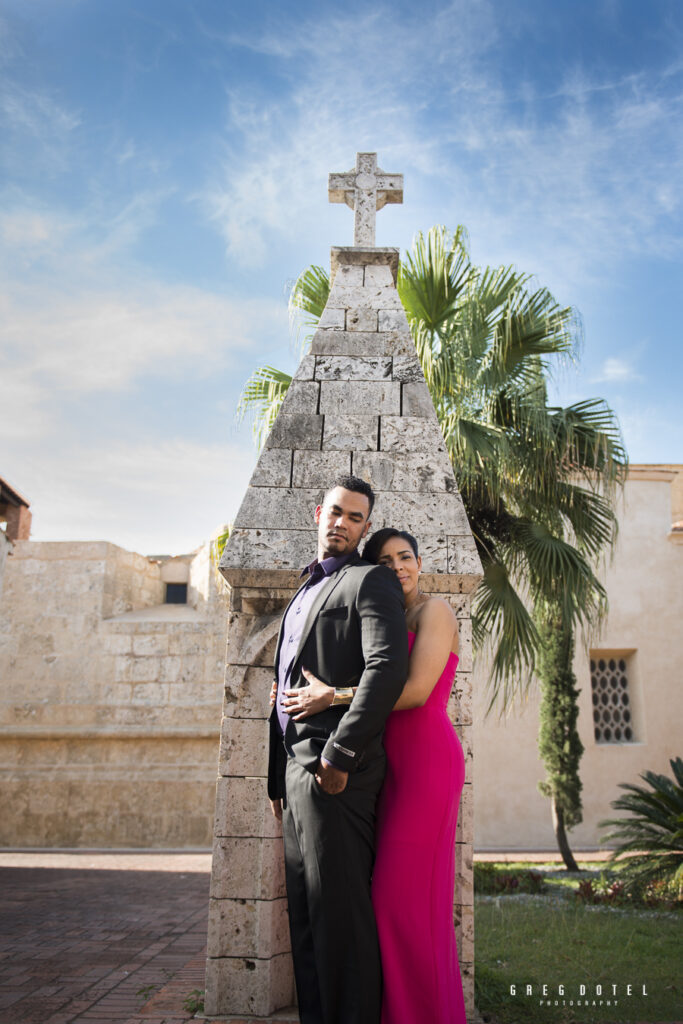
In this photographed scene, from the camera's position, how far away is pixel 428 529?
3.59 m

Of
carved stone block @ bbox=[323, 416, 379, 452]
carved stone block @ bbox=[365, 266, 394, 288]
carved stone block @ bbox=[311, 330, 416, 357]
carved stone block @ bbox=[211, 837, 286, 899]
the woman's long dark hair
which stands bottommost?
carved stone block @ bbox=[211, 837, 286, 899]

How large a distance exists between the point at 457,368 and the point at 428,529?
3847mm

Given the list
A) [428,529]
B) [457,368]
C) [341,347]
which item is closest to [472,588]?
[428,529]

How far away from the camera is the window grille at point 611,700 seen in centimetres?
1355

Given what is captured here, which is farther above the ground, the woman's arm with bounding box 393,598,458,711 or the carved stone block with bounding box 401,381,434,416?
the carved stone block with bounding box 401,381,434,416

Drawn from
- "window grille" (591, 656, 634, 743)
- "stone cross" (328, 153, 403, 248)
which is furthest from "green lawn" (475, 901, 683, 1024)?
"window grille" (591, 656, 634, 743)

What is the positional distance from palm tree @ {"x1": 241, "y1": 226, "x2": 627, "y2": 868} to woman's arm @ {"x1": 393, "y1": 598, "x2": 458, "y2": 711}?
14.9 feet

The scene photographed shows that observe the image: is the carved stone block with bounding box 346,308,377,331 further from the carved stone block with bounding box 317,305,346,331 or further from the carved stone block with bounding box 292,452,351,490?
the carved stone block with bounding box 292,452,351,490

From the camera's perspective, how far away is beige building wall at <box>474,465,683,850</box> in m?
12.8

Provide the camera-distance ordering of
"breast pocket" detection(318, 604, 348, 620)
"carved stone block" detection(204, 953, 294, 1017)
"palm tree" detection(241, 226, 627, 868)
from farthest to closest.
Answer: "palm tree" detection(241, 226, 627, 868) < "carved stone block" detection(204, 953, 294, 1017) < "breast pocket" detection(318, 604, 348, 620)

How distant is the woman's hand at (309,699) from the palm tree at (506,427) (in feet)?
15.9

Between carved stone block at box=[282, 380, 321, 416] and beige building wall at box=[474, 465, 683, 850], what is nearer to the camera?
carved stone block at box=[282, 380, 321, 416]

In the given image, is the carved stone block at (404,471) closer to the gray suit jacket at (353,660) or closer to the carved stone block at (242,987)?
the gray suit jacket at (353,660)

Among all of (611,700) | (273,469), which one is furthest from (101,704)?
(273,469)
